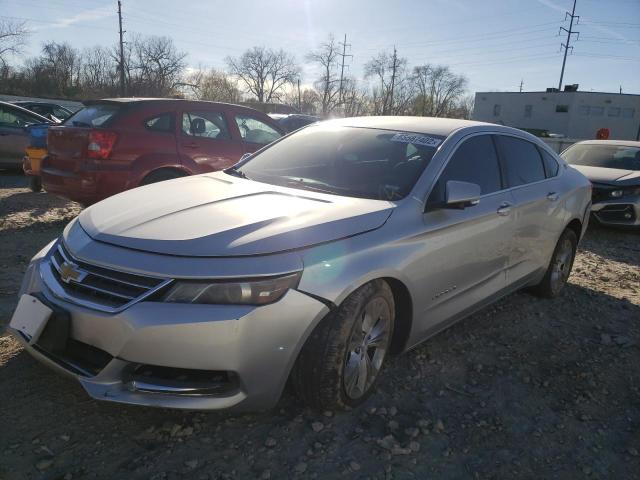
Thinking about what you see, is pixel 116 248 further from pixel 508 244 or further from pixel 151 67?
pixel 151 67

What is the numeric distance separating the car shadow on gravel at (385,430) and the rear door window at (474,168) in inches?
45.9

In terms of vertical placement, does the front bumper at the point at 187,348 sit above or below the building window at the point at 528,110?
below

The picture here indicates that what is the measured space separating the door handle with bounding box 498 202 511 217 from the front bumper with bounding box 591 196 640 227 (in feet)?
16.9

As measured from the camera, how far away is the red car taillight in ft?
17.8

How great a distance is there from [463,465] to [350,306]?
91cm

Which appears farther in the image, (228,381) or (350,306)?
(350,306)

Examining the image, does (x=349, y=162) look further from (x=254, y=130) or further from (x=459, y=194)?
(x=254, y=130)

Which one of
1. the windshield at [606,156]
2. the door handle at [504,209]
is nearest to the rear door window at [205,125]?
the door handle at [504,209]

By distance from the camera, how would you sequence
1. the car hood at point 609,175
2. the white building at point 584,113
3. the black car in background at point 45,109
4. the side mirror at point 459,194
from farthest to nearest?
the white building at point 584,113, the black car in background at point 45,109, the car hood at point 609,175, the side mirror at point 459,194

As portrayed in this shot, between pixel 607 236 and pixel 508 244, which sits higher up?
pixel 508 244

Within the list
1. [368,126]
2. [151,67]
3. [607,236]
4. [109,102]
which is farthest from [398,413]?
[151,67]

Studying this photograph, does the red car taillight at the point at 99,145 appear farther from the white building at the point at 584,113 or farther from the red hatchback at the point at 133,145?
the white building at the point at 584,113

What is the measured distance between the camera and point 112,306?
83.3 inches

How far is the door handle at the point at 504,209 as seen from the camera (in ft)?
11.6
